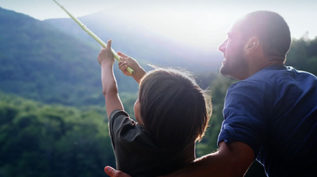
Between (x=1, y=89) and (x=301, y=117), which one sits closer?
(x=301, y=117)

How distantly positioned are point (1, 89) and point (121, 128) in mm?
60116

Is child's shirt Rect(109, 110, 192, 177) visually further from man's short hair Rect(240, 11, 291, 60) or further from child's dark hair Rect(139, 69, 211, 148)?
man's short hair Rect(240, 11, 291, 60)

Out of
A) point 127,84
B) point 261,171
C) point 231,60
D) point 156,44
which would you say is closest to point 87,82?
point 127,84

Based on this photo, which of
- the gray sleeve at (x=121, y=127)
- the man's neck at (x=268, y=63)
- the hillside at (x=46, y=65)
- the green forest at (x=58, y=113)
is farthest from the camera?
the hillside at (x=46, y=65)

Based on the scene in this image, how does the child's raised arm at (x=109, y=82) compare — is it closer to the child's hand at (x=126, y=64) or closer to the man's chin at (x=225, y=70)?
the child's hand at (x=126, y=64)

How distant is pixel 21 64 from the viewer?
61.6 meters

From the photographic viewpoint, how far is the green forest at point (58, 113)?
915 inches

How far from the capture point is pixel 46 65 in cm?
6419

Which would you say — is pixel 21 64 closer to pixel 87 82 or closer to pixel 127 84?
pixel 87 82

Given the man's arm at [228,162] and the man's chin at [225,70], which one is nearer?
the man's arm at [228,162]

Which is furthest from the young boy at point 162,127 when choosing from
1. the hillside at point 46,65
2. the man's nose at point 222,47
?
the hillside at point 46,65

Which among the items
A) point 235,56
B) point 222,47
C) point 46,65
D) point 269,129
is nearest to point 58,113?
point 46,65

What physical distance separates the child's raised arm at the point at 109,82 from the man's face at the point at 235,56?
555mm

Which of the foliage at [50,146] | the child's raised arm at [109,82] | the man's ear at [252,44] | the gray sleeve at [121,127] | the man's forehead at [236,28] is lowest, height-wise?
the foliage at [50,146]
